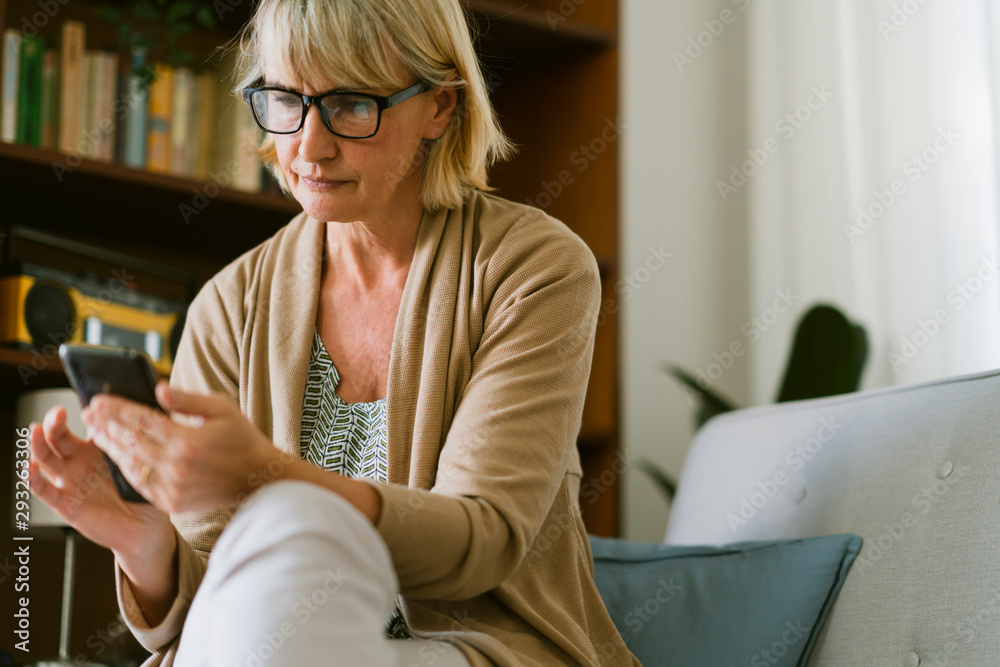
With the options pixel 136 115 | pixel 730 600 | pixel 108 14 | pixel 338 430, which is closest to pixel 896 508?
pixel 730 600

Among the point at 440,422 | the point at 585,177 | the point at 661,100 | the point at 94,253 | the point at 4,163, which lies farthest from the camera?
the point at 661,100

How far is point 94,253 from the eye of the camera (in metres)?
1.80

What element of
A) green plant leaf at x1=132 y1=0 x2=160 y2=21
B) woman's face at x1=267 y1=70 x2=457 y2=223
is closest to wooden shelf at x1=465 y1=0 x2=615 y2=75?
green plant leaf at x1=132 y1=0 x2=160 y2=21

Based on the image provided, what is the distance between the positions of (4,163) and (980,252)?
68.5 inches

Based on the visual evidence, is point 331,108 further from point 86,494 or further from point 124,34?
point 124,34

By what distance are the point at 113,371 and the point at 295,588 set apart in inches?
9.5

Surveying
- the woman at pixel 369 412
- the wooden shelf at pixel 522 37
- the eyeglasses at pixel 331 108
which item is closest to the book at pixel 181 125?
the wooden shelf at pixel 522 37

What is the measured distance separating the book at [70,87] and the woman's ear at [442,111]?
890mm

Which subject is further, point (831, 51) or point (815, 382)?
point (831, 51)

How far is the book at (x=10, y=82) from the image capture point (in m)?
1.67

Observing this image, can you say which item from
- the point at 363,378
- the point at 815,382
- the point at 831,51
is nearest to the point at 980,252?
the point at 815,382

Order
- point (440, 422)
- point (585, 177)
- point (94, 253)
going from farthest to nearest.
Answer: point (585, 177), point (94, 253), point (440, 422)

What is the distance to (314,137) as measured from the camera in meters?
1.02

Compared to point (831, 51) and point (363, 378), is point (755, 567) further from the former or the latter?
point (831, 51)
